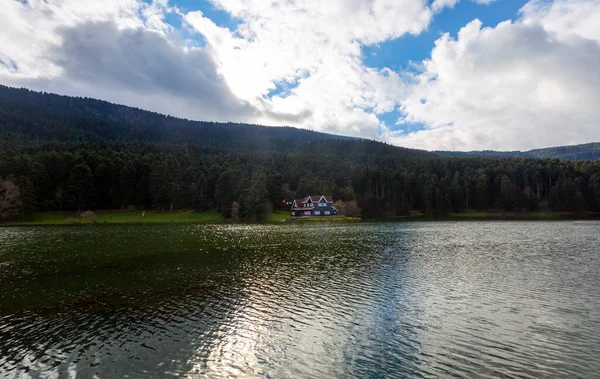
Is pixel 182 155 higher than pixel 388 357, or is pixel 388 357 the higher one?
pixel 182 155

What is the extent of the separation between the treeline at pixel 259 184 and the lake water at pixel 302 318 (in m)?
80.6

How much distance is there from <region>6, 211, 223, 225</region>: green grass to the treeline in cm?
385

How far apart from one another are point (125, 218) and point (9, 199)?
27540 millimetres

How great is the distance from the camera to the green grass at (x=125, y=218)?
304 feet

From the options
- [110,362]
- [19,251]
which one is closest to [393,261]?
[110,362]

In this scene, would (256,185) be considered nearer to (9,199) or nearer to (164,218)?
(164,218)

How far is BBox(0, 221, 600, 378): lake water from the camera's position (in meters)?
11.6

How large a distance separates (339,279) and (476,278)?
401 inches

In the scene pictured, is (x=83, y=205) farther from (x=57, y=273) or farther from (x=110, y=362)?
(x=110, y=362)

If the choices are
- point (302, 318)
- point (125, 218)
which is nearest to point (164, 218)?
point (125, 218)

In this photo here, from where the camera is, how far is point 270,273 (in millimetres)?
27484

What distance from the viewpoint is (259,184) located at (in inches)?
4213

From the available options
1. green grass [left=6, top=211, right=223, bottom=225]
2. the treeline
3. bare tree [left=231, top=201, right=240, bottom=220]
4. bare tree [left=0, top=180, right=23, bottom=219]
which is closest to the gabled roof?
the treeline

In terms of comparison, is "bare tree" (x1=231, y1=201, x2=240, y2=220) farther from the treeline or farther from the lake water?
the lake water
